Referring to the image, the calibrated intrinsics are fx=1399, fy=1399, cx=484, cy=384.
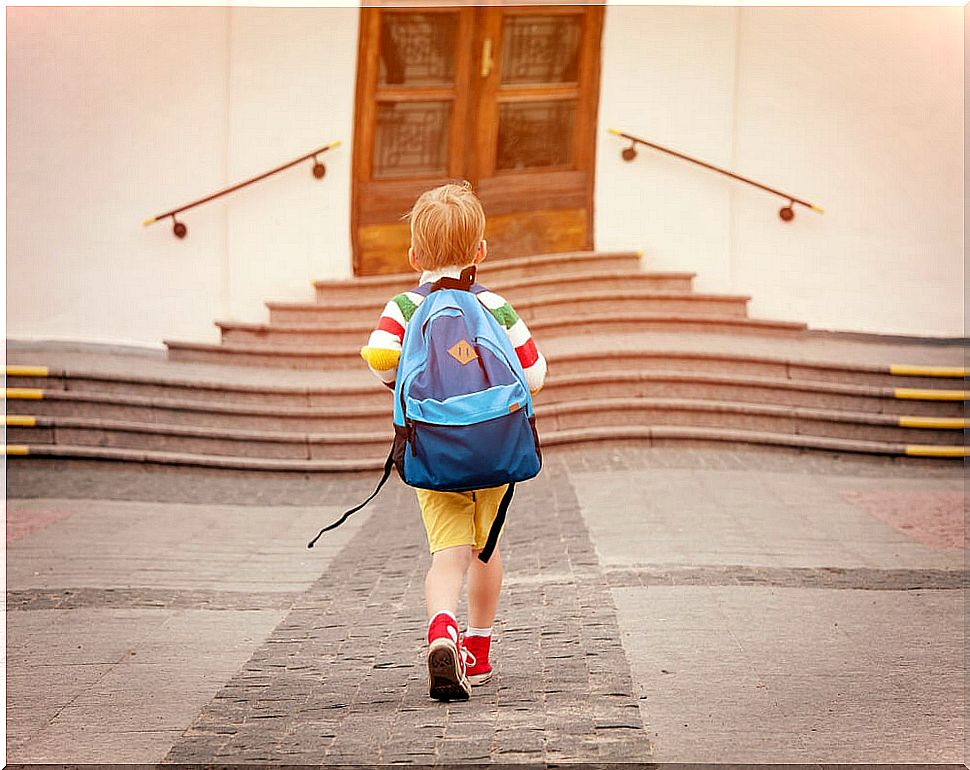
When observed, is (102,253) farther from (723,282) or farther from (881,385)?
(881,385)

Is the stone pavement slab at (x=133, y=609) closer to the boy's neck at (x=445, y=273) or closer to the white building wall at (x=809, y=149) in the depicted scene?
the boy's neck at (x=445, y=273)

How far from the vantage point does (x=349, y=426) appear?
10445 mm

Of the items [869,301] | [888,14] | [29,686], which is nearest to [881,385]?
[869,301]

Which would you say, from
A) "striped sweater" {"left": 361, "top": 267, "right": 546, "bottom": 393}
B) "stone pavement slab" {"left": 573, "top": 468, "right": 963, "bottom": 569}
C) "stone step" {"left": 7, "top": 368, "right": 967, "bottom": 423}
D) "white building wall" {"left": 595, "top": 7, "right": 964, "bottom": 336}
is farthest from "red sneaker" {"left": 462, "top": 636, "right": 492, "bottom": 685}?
"white building wall" {"left": 595, "top": 7, "right": 964, "bottom": 336}

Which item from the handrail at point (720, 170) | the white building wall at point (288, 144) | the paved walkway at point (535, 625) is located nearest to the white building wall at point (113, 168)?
the white building wall at point (288, 144)

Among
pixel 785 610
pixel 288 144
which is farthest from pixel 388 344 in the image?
pixel 288 144

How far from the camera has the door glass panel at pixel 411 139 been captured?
12227mm

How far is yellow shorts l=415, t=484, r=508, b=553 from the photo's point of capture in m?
4.38

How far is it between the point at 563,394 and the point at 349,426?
163cm

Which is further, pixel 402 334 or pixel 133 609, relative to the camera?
pixel 133 609

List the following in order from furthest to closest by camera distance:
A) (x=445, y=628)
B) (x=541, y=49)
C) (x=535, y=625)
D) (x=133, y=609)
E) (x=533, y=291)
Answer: (x=541, y=49), (x=533, y=291), (x=133, y=609), (x=535, y=625), (x=445, y=628)

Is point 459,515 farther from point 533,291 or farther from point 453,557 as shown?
point 533,291

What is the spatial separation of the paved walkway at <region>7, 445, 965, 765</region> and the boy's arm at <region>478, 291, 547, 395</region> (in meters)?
1.00

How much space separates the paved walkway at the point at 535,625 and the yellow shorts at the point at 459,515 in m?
0.50
